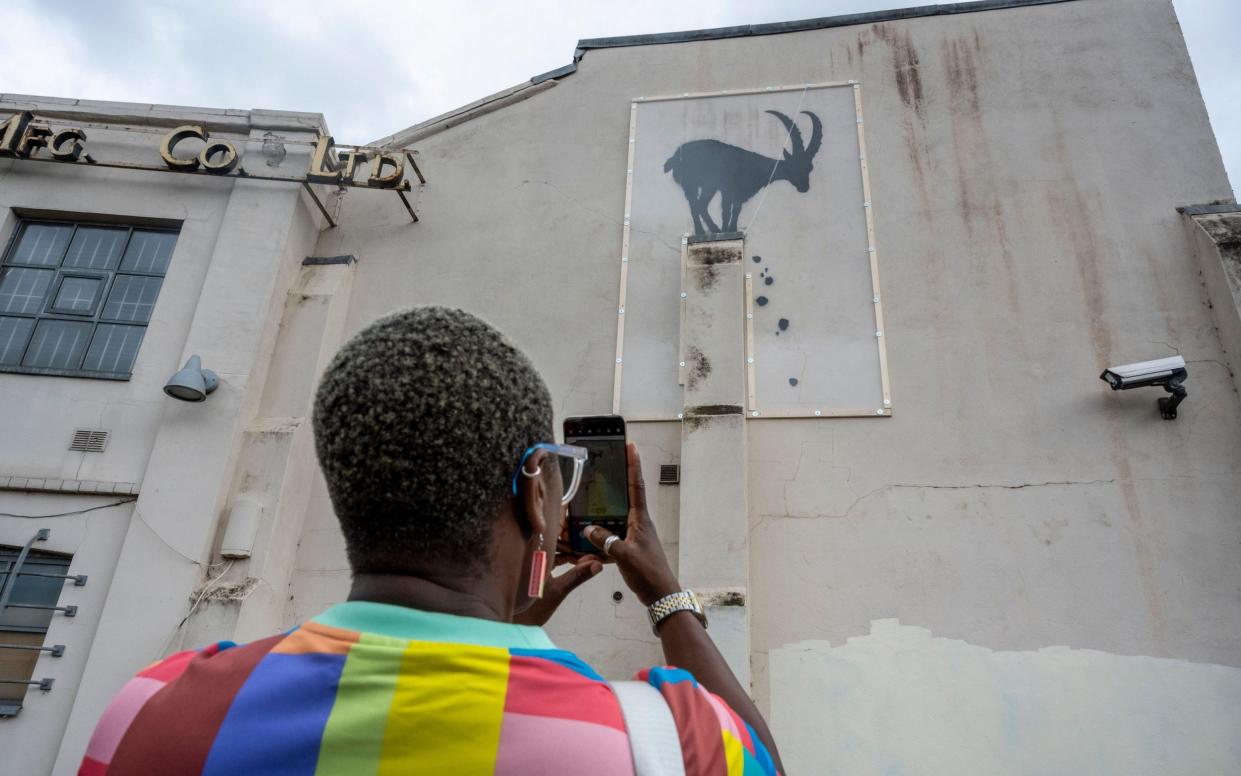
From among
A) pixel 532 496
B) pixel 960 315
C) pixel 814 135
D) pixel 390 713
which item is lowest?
pixel 390 713

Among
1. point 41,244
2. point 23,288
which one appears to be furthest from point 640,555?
point 41,244

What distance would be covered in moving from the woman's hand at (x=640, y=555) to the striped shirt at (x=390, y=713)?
0.54 meters

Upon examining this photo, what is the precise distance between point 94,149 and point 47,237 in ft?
3.35

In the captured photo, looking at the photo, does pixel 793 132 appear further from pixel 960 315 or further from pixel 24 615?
pixel 24 615

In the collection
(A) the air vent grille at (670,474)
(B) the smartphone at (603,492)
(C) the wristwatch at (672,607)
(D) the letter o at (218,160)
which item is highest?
(D) the letter o at (218,160)

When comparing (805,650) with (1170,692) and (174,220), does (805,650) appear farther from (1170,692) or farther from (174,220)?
(174,220)

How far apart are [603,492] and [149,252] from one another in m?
7.32

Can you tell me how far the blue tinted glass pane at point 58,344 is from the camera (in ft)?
23.7

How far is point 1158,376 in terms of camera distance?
5.87 meters

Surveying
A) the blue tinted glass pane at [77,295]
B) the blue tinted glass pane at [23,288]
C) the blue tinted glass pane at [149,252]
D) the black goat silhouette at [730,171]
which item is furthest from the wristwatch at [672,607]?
the blue tinted glass pane at [23,288]

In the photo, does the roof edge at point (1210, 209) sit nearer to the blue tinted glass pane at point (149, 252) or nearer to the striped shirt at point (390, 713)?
the striped shirt at point (390, 713)

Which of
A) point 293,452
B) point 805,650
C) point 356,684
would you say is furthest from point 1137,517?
point 293,452

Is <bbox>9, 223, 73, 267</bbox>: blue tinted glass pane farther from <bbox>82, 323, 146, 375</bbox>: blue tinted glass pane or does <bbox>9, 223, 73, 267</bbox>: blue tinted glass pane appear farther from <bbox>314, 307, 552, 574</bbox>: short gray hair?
<bbox>314, 307, 552, 574</bbox>: short gray hair

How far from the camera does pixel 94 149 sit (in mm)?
7992
